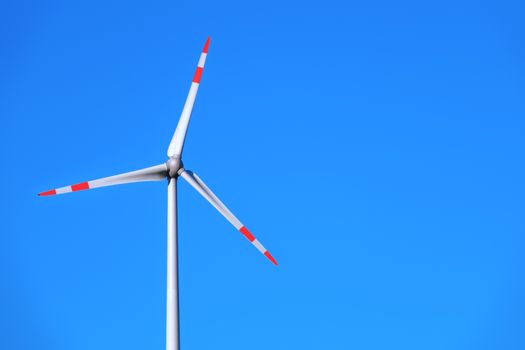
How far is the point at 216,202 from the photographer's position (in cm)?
2898

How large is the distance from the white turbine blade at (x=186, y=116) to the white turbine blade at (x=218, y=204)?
1065 millimetres

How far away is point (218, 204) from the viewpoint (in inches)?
1142

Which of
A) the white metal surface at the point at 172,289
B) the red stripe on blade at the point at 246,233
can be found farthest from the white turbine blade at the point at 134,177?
the red stripe on blade at the point at 246,233

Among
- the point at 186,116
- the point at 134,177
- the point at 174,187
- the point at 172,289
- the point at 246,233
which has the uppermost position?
the point at 186,116

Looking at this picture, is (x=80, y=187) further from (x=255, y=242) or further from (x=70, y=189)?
(x=255, y=242)

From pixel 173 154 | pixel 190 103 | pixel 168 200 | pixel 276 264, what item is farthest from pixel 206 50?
pixel 276 264

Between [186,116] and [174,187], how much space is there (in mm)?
3889

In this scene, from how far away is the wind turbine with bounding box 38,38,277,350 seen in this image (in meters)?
23.7

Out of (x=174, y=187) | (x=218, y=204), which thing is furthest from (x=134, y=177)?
(x=218, y=204)

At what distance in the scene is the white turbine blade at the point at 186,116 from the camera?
28328 millimetres

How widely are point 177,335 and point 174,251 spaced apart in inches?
124

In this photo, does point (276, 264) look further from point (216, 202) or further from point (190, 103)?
point (190, 103)

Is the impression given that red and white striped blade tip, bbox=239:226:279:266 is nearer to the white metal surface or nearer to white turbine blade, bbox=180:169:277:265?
white turbine blade, bbox=180:169:277:265

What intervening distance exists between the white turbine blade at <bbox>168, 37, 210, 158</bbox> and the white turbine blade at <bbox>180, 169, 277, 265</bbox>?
3.49 feet
